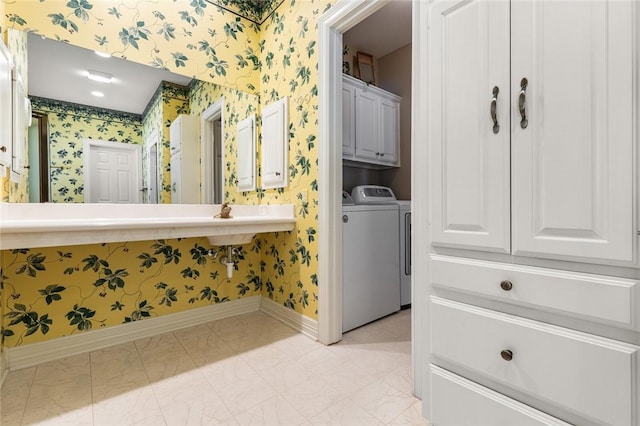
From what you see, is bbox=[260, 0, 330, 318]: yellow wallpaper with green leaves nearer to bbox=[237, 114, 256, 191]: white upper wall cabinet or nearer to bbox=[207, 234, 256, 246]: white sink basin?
bbox=[237, 114, 256, 191]: white upper wall cabinet

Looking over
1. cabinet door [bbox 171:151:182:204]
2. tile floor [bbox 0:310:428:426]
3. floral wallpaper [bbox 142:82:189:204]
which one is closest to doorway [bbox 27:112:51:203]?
floral wallpaper [bbox 142:82:189:204]

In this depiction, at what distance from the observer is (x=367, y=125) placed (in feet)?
9.52

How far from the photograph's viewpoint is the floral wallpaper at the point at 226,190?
178 centimetres

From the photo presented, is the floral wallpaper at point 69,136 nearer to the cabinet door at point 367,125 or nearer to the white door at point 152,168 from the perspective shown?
the white door at point 152,168

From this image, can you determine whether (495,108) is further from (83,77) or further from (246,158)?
(83,77)

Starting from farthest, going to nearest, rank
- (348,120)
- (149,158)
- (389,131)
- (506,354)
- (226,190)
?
1. (389,131)
2. (348,120)
3. (226,190)
4. (149,158)
5. (506,354)

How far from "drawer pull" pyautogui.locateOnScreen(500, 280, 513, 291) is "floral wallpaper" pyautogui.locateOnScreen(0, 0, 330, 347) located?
126 centimetres

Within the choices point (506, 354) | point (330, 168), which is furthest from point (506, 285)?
point (330, 168)

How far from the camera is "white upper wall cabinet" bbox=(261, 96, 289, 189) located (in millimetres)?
2301

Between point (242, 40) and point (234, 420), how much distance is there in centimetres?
265

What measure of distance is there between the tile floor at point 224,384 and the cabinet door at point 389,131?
177 cm

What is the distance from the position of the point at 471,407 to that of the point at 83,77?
266cm

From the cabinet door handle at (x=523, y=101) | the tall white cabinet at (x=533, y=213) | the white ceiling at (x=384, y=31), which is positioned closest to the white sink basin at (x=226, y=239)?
the tall white cabinet at (x=533, y=213)

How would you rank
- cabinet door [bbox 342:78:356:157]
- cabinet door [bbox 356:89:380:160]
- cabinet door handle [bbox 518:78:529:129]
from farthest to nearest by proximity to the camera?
cabinet door [bbox 356:89:380:160] → cabinet door [bbox 342:78:356:157] → cabinet door handle [bbox 518:78:529:129]
